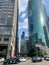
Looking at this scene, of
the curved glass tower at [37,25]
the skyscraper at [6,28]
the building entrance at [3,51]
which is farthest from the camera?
the curved glass tower at [37,25]

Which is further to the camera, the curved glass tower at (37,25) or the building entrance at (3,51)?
the curved glass tower at (37,25)

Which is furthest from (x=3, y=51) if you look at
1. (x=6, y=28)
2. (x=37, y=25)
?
(x=37, y=25)

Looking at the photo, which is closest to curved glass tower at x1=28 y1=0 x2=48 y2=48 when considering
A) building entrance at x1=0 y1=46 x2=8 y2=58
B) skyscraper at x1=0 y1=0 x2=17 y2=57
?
skyscraper at x1=0 y1=0 x2=17 y2=57

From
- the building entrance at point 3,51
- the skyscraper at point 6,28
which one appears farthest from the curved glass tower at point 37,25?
the building entrance at point 3,51

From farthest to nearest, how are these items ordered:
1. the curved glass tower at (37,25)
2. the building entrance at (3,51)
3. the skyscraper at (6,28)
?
the curved glass tower at (37,25), the building entrance at (3,51), the skyscraper at (6,28)

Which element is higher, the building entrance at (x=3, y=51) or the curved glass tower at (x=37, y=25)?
the curved glass tower at (x=37, y=25)

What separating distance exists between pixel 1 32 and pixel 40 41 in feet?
264

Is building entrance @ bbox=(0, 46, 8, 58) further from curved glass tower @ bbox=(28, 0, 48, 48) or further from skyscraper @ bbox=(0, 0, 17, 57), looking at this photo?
curved glass tower @ bbox=(28, 0, 48, 48)

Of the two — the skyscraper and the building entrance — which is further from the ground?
the skyscraper

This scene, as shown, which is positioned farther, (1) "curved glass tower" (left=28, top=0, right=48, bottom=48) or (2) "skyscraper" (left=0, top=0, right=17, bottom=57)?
(1) "curved glass tower" (left=28, top=0, right=48, bottom=48)

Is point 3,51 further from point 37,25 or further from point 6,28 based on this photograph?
point 37,25

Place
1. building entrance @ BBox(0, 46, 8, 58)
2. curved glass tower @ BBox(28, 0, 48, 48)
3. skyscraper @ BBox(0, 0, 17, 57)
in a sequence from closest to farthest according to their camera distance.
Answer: skyscraper @ BBox(0, 0, 17, 57) → building entrance @ BBox(0, 46, 8, 58) → curved glass tower @ BBox(28, 0, 48, 48)

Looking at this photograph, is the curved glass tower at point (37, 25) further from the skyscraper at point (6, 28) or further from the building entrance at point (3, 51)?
the building entrance at point (3, 51)

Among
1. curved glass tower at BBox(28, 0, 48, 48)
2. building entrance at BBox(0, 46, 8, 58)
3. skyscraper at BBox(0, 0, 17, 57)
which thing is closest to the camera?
skyscraper at BBox(0, 0, 17, 57)
